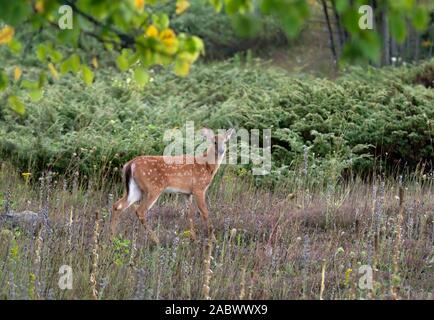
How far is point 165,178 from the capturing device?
9.37 m

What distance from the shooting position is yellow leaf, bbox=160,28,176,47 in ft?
15.7

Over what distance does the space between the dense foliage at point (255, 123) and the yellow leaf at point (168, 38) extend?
571 centimetres

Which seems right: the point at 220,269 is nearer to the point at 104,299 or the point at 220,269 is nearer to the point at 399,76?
the point at 104,299

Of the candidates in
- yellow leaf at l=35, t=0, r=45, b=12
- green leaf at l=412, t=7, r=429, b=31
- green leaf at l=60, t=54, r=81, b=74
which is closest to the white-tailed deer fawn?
green leaf at l=60, t=54, r=81, b=74

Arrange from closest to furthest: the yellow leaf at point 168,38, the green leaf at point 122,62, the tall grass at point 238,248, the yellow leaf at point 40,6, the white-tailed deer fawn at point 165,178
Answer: the yellow leaf at point 40,6, the yellow leaf at point 168,38, the green leaf at point 122,62, the tall grass at point 238,248, the white-tailed deer fawn at point 165,178

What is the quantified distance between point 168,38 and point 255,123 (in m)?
7.70

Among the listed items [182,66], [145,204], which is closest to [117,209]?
[145,204]

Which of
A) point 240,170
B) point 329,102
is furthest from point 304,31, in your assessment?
point 240,170

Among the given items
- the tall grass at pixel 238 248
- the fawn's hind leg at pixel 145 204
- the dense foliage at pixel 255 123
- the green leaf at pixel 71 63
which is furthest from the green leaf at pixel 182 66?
the dense foliage at pixel 255 123

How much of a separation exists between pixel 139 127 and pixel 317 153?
2394mm

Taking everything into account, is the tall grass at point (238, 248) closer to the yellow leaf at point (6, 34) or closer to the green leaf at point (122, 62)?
the green leaf at point (122, 62)

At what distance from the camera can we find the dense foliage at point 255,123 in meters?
11.1

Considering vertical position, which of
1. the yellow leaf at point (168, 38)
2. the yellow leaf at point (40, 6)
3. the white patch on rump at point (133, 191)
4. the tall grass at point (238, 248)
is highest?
the yellow leaf at point (40, 6)

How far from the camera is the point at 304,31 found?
917 inches
